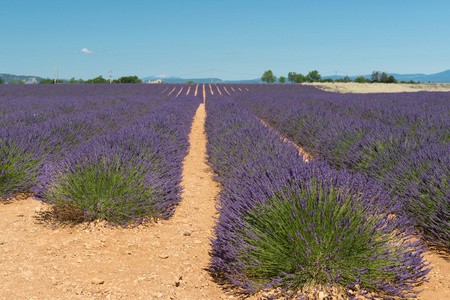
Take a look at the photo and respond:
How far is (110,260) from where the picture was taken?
2600 mm

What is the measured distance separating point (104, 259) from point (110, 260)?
5cm

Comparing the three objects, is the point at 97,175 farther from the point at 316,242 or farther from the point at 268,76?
the point at 268,76

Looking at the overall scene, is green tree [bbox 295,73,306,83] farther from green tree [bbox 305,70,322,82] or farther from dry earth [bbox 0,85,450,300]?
dry earth [bbox 0,85,450,300]

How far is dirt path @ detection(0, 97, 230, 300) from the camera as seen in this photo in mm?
2150

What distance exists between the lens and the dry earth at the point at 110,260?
2.13 m

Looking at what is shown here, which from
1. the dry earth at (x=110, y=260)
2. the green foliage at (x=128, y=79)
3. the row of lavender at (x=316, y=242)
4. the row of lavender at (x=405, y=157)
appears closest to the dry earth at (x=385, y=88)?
the row of lavender at (x=405, y=157)

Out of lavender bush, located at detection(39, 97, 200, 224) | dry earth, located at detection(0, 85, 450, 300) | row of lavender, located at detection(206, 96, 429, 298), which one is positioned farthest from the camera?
lavender bush, located at detection(39, 97, 200, 224)

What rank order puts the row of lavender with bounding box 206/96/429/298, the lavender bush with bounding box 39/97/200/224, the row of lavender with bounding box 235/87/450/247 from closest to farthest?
the row of lavender with bounding box 206/96/429/298 → the row of lavender with bounding box 235/87/450/247 → the lavender bush with bounding box 39/97/200/224

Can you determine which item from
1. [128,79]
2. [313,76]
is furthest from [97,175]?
[313,76]

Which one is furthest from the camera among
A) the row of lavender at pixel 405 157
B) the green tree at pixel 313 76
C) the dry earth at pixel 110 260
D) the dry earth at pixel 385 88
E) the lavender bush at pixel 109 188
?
the green tree at pixel 313 76

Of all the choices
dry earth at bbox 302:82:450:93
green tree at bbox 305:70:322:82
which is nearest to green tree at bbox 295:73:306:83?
green tree at bbox 305:70:322:82

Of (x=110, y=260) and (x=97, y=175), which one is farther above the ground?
(x=97, y=175)

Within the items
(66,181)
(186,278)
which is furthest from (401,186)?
(66,181)

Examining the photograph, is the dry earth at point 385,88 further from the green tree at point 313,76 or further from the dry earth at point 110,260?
the green tree at point 313,76
